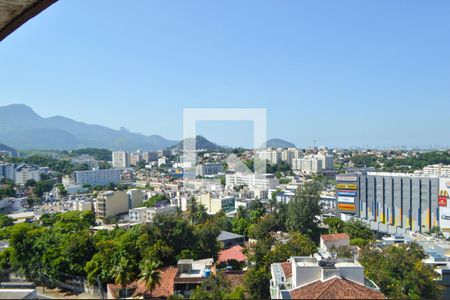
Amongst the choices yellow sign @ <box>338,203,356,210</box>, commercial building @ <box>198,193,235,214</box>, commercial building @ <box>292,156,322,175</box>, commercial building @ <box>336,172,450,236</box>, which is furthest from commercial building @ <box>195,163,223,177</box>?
commercial building @ <box>336,172,450,236</box>

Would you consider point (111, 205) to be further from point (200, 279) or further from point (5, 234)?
point (200, 279)

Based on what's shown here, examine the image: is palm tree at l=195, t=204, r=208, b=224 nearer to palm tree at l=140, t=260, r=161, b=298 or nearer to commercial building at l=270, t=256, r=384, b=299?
palm tree at l=140, t=260, r=161, b=298

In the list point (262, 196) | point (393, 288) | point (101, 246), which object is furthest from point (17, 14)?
point (262, 196)

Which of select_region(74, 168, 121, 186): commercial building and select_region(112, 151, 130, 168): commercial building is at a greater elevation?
select_region(112, 151, 130, 168): commercial building

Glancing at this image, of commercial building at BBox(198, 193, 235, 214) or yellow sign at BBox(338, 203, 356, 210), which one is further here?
commercial building at BBox(198, 193, 235, 214)

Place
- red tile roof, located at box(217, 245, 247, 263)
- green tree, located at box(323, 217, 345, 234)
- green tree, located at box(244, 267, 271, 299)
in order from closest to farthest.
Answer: green tree, located at box(244, 267, 271, 299) → red tile roof, located at box(217, 245, 247, 263) → green tree, located at box(323, 217, 345, 234)

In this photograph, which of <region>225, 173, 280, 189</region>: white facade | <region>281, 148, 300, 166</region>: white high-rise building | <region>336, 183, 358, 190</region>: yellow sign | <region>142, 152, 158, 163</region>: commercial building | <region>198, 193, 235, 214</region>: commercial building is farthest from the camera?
<region>142, 152, 158, 163</region>: commercial building

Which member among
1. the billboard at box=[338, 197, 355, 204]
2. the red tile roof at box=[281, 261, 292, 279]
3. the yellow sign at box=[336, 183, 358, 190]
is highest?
the yellow sign at box=[336, 183, 358, 190]
